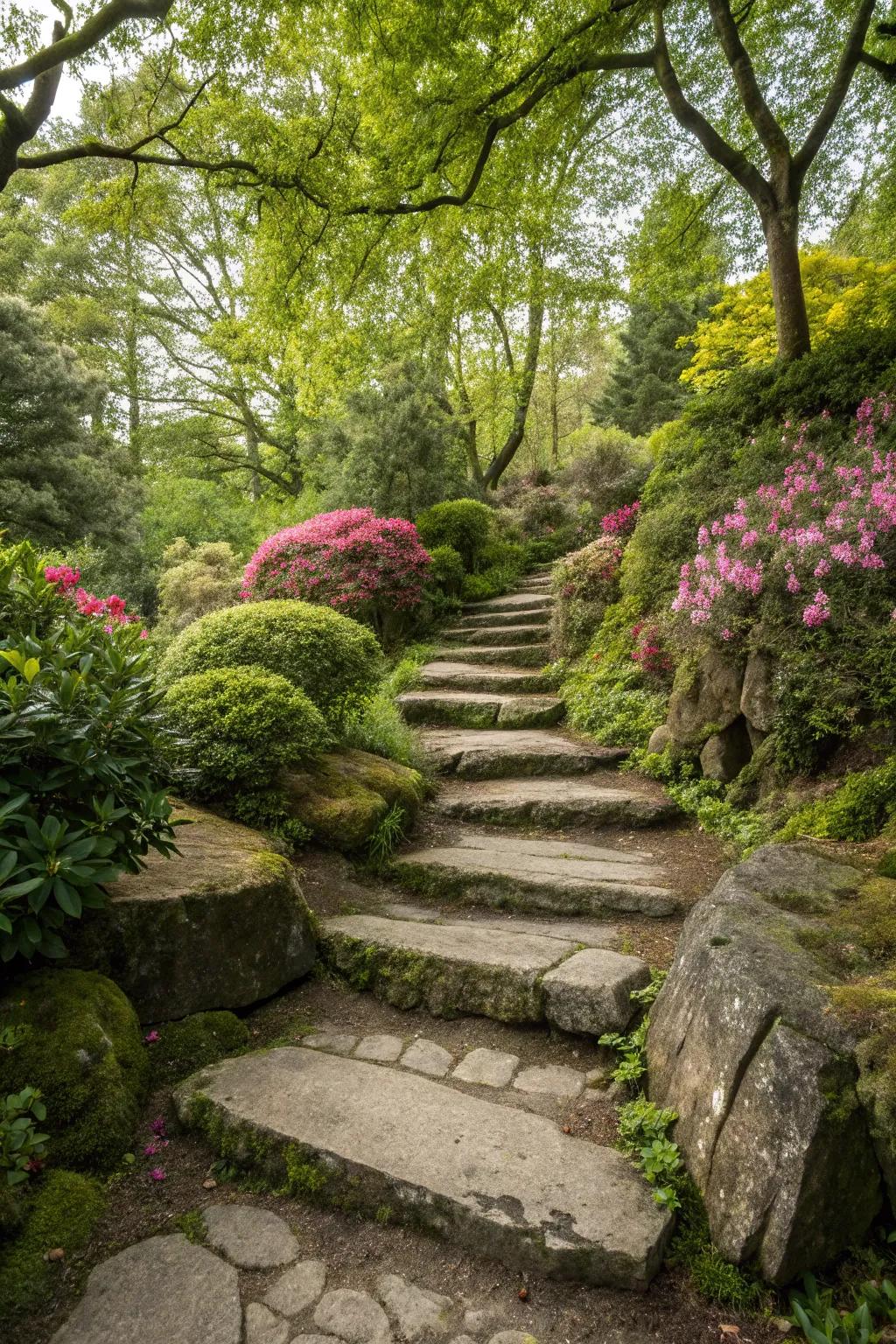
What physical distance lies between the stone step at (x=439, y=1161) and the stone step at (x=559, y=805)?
93.4 inches

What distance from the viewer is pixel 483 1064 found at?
7.93ft

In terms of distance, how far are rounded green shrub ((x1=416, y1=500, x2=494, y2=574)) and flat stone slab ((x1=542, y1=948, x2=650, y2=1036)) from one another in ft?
27.1

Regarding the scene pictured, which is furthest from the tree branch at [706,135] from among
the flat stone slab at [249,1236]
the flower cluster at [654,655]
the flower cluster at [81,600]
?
the flat stone slab at [249,1236]

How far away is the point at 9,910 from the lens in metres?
1.98

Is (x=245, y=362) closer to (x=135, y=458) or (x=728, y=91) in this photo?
(x=135, y=458)

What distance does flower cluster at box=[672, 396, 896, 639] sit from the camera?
3742 mm

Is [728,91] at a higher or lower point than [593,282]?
higher

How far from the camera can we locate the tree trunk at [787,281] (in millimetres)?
6637

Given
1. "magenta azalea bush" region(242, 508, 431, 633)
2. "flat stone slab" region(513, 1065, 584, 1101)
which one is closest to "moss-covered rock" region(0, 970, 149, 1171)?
"flat stone slab" region(513, 1065, 584, 1101)

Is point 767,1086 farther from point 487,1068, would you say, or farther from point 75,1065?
point 75,1065

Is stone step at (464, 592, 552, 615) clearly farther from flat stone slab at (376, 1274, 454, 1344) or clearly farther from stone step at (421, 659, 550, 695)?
flat stone slab at (376, 1274, 454, 1344)

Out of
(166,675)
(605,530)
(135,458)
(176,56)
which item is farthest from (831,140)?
(135,458)

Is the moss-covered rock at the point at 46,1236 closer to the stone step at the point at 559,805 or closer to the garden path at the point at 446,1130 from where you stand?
the garden path at the point at 446,1130

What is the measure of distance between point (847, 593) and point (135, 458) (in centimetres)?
1748
